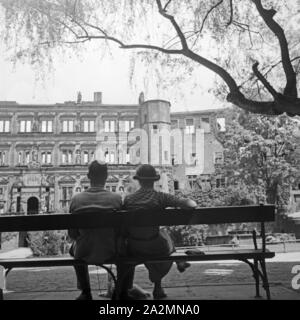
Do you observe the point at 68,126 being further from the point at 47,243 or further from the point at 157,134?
the point at 47,243

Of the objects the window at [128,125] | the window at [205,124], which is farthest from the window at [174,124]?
the window at [128,125]

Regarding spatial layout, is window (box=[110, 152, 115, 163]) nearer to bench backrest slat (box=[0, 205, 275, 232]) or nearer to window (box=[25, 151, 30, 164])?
window (box=[25, 151, 30, 164])

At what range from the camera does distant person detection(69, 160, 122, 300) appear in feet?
10.7

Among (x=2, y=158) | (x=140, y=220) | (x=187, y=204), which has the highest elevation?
(x=2, y=158)

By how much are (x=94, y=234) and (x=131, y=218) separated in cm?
34

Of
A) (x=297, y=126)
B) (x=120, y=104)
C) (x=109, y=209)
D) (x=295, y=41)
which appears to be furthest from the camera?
(x=297, y=126)

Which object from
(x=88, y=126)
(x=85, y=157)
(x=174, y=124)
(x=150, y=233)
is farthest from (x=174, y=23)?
(x=150, y=233)

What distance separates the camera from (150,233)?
334 centimetres

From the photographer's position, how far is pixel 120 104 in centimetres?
636

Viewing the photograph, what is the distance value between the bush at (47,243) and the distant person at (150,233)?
944cm

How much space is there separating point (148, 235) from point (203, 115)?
12.3 feet
